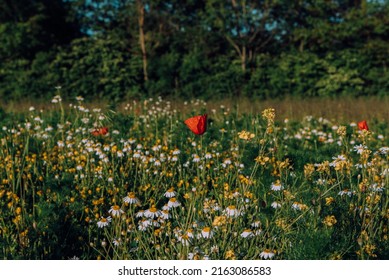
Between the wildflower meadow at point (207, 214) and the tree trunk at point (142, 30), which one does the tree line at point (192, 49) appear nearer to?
the tree trunk at point (142, 30)

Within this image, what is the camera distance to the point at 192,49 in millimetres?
18484

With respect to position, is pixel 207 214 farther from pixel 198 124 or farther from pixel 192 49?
pixel 192 49

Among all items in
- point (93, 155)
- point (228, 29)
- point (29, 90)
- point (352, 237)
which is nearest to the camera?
point (352, 237)

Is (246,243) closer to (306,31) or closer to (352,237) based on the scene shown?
(352,237)

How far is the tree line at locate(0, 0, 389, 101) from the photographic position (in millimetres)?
16953

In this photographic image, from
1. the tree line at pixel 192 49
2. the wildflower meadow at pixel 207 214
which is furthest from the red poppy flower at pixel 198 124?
the tree line at pixel 192 49

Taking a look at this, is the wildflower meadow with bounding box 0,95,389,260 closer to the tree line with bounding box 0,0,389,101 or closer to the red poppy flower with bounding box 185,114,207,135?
the red poppy flower with bounding box 185,114,207,135

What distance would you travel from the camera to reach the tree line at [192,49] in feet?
55.6

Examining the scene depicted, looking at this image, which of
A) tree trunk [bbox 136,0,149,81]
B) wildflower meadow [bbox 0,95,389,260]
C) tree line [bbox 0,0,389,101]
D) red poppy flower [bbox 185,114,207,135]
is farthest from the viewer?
tree trunk [bbox 136,0,149,81]

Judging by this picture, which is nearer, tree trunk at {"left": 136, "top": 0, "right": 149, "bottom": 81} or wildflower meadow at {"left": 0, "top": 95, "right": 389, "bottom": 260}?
wildflower meadow at {"left": 0, "top": 95, "right": 389, "bottom": 260}

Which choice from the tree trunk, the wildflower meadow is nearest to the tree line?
the tree trunk

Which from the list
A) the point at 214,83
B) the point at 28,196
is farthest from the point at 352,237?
the point at 214,83

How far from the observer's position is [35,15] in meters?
18.8

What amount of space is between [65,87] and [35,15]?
146 inches
